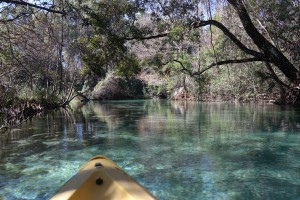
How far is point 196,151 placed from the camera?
8.24m

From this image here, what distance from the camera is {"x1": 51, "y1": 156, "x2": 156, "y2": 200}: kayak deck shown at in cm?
306

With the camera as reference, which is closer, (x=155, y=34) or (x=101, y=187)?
(x=101, y=187)

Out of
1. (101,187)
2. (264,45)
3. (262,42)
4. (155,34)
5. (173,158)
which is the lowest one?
(173,158)

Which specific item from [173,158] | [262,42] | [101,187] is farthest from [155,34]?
[101,187]

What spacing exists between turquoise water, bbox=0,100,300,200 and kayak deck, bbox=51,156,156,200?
Result: 191 cm

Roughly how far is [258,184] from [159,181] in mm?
1520

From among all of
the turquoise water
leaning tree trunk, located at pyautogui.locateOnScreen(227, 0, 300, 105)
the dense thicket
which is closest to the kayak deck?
the turquoise water

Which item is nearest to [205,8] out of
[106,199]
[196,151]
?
[196,151]

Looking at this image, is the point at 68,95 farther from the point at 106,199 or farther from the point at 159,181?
the point at 106,199

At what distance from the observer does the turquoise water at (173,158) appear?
5.51 meters

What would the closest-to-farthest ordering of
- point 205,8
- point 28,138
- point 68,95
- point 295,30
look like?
point 28,138, point 205,8, point 295,30, point 68,95

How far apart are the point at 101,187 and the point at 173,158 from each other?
173 inches

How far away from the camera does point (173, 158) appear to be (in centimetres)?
757

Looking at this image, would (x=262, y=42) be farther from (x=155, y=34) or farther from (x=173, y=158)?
(x=173, y=158)
